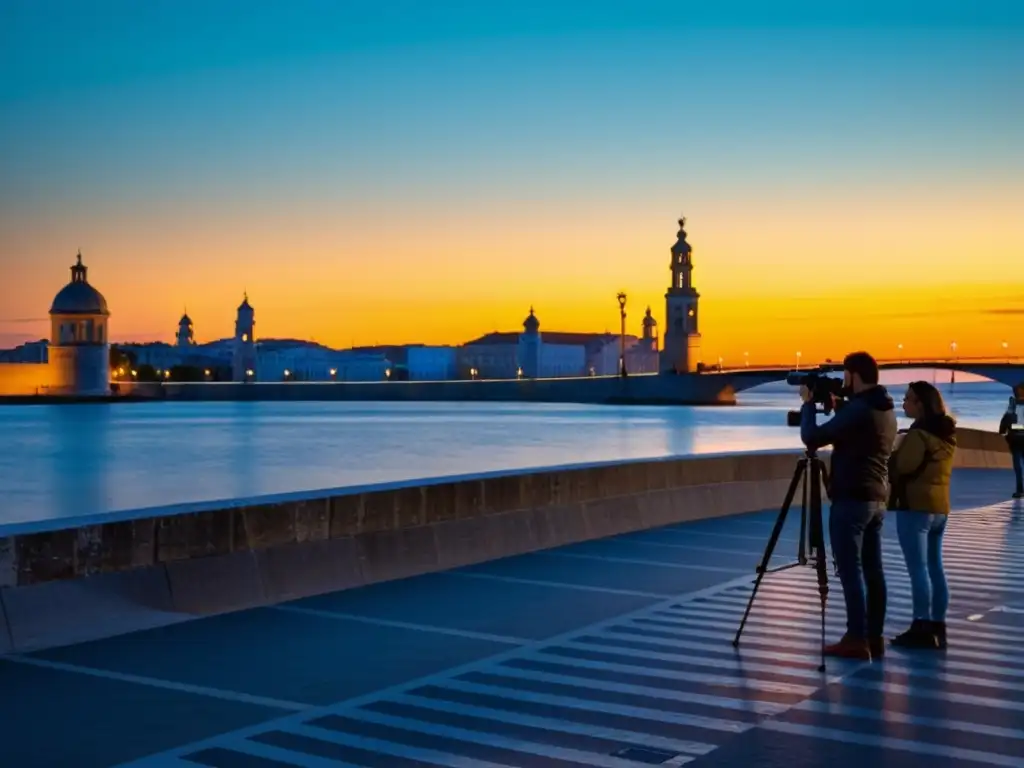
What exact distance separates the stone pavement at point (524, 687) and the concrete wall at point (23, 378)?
169 metres

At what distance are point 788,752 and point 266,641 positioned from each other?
410 cm

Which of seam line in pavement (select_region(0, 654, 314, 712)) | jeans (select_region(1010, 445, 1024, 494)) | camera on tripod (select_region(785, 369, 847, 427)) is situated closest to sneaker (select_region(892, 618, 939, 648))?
camera on tripod (select_region(785, 369, 847, 427))

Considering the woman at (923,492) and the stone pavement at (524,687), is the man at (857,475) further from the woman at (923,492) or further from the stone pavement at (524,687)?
the woman at (923,492)

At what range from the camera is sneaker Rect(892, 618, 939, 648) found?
9.61 metres

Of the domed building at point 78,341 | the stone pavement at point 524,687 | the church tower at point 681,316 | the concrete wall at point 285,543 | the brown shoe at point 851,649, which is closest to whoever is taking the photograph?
the stone pavement at point 524,687

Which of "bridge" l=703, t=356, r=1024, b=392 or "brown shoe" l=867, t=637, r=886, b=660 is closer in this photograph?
"brown shoe" l=867, t=637, r=886, b=660

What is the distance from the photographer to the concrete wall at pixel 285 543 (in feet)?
31.9

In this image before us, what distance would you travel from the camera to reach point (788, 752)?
22.8 ft

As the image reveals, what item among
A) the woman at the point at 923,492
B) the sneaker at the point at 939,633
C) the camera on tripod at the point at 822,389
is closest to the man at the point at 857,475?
the camera on tripod at the point at 822,389

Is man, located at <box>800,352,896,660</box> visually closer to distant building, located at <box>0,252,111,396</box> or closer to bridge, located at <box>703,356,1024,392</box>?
bridge, located at <box>703,356,1024,392</box>

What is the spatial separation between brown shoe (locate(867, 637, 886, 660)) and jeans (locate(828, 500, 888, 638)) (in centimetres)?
3

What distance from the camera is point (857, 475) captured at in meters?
8.93

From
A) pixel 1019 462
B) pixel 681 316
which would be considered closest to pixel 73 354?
pixel 681 316

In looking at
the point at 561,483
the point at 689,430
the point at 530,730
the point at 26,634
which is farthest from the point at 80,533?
the point at 689,430
